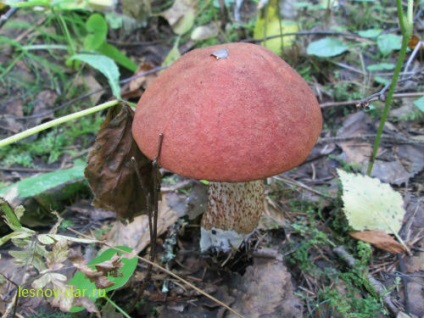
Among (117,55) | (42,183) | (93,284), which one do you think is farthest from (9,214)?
(117,55)

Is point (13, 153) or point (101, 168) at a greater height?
point (101, 168)

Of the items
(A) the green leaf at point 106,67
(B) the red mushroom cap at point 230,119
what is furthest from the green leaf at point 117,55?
(B) the red mushroom cap at point 230,119

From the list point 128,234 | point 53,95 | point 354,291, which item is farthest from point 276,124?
point 53,95

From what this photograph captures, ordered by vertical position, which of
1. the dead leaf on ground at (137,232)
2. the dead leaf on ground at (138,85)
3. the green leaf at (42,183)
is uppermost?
the dead leaf on ground at (138,85)

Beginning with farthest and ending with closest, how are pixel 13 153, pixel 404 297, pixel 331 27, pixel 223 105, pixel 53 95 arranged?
pixel 331 27, pixel 53 95, pixel 13 153, pixel 404 297, pixel 223 105

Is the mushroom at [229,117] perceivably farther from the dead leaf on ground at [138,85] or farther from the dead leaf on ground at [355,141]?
the dead leaf on ground at [138,85]

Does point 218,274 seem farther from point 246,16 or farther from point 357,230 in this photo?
point 246,16

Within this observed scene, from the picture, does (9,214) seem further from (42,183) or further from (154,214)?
(42,183)
